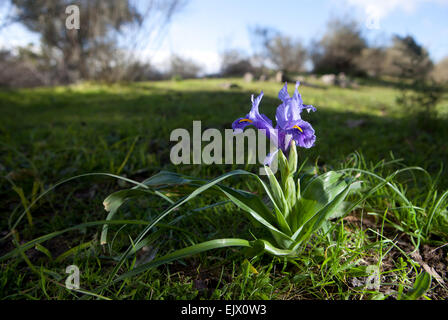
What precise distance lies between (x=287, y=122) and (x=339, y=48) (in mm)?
13657

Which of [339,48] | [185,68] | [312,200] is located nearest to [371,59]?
[339,48]

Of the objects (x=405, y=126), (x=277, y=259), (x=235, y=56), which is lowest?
(x=277, y=259)

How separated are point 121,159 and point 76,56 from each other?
6969 millimetres

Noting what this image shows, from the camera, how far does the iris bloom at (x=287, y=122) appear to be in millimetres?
1088

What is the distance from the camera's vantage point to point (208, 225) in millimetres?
1626

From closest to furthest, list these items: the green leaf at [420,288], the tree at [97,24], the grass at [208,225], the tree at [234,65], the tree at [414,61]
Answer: the green leaf at [420,288] → the grass at [208,225] → the tree at [414,61] → the tree at [97,24] → the tree at [234,65]

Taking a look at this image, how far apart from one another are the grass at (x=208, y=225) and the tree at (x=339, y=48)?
10665mm

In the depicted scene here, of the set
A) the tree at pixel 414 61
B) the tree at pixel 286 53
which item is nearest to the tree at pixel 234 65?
the tree at pixel 286 53

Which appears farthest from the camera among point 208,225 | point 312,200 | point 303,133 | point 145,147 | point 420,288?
point 145,147

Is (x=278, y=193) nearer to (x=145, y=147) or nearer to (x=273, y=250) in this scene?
(x=273, y=250)

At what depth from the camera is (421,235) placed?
144cm

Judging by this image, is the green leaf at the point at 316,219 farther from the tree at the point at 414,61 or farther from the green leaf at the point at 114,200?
the tree at the point at 414,61

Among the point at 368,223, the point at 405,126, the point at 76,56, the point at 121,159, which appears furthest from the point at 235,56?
the point at 368,223
